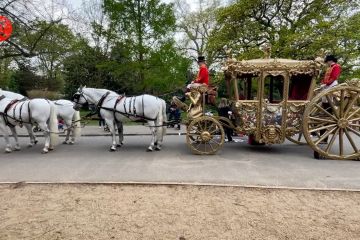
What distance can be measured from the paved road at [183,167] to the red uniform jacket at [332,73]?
6.38 ft

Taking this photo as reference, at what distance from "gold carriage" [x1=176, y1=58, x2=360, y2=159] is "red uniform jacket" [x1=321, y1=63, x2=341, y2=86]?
0.42m

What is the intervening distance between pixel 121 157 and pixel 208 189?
10.5 ft

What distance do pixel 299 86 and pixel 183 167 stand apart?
12.8 feet

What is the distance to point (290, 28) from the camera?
57.5 feet

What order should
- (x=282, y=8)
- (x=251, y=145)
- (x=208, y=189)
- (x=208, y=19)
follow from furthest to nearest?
(x=208, y=19) < (x=282, y=8) < (x=251, y=145) < (x=208, y=189)

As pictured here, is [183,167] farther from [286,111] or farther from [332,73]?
[332,73]

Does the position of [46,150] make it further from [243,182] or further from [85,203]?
[243,182]

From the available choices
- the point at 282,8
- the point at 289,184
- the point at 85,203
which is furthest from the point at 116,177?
the point at 282,8

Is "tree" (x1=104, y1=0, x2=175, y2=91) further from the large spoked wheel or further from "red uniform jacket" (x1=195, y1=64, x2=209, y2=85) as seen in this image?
the large spoked wheel

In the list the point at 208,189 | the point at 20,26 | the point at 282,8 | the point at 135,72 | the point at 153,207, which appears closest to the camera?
the point at 153,207

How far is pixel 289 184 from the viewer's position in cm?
556

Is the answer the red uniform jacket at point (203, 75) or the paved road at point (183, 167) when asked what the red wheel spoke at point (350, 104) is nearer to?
the paved road at point (183, 167)

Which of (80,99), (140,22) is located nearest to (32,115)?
(80,99)

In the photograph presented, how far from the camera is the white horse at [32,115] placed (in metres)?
8.34
